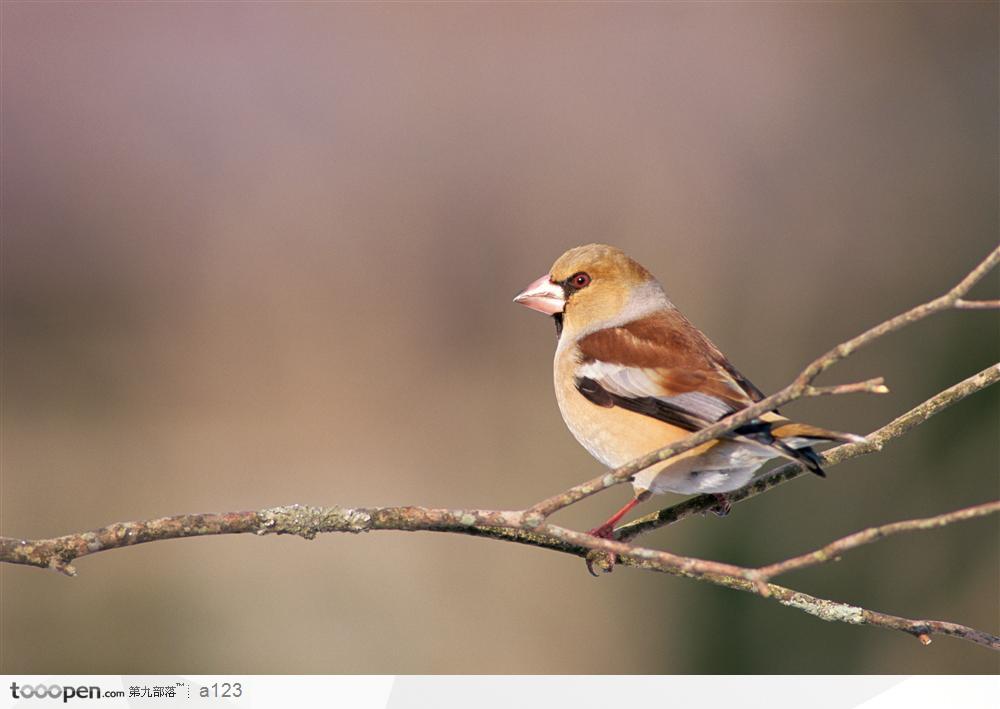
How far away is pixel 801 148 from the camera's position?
920 cm

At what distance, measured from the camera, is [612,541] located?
2068 millimetres

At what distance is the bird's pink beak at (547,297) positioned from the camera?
362 centimetres

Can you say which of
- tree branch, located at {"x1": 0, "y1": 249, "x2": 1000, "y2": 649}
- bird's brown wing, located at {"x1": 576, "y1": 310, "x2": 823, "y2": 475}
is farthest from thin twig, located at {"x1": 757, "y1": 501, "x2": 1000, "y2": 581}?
bird's brown wing, located at {"x1": 576, "y1": 310, "x2": 823, "y2": 475}

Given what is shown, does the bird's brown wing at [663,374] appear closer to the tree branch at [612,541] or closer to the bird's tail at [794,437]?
the bird's tail at [794,437]

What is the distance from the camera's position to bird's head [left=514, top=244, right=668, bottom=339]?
11.6ft

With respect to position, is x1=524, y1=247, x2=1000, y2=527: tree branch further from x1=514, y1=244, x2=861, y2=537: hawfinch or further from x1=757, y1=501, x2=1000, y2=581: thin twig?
x1=514, y1=244, x2=861, y2=537: hawfinch

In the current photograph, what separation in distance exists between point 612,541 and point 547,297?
166cm

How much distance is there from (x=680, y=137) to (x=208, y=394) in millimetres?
4670

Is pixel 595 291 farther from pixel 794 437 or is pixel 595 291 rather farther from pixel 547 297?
pixel 794 437
